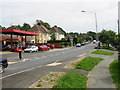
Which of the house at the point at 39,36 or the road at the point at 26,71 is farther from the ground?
the house at the point at 39,36

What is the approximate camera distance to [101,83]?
7.85 m

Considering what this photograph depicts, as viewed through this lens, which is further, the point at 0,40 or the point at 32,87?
the point at 0,40

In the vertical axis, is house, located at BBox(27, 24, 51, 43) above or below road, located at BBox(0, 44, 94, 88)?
above

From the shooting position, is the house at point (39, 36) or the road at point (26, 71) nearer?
the road at point (26, 71)

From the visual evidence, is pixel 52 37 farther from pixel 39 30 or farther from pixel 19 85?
pixel 19 85

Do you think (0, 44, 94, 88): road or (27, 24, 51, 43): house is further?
(27, 24, 51, 43): house

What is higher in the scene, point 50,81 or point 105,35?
point 105,35

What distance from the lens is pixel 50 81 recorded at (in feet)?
26.7

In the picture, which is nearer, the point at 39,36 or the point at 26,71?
the point at 26,71

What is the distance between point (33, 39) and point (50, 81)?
54.4 meters

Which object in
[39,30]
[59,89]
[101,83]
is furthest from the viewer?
[39,30]

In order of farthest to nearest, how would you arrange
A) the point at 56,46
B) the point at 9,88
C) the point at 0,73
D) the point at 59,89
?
the point at 56,46
the point at 0,73
the point at 9,88
the point at 59,89

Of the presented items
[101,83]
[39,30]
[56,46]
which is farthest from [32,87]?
[39,30]

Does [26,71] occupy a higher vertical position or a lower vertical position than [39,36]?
lower
